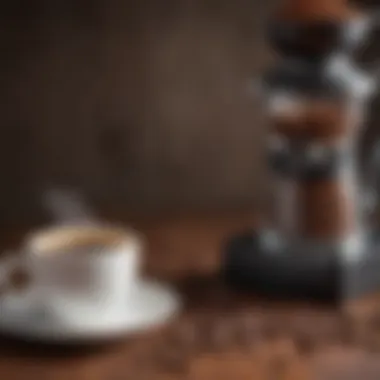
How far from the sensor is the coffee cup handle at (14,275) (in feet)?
3.63

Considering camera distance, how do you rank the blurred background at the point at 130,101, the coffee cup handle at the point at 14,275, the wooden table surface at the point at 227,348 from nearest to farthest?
the wooden table surface at the point at 227,348, the coffee cup handle at the point at 14,275, the blurred background at the point at 130,101

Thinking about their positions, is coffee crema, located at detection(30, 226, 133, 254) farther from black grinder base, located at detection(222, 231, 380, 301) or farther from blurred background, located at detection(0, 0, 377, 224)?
blurred background, located at detection(0, 0, 377, 224)

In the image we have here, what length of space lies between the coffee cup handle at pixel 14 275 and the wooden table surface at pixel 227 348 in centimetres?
9

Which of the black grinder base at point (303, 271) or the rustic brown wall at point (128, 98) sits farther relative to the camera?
the rustic brown wall at point (128, 98)

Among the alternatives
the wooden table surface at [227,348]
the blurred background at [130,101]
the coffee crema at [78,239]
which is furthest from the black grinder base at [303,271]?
the blurred background at [130,101]

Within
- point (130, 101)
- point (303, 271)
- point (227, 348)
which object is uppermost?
point (130, 101)

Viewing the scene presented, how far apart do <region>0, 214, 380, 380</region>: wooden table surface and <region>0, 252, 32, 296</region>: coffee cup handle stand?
0.09 metres

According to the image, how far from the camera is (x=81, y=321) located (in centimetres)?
103

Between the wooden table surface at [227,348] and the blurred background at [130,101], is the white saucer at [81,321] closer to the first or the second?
the wooden table surface at [227,348]

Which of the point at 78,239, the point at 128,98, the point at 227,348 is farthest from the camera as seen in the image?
the point at 128,98

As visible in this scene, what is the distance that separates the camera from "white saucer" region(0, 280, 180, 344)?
1.01 m

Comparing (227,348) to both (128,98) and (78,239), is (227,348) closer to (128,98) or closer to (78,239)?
(78,239)

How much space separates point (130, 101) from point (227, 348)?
1.66ft

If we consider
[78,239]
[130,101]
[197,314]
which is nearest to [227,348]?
[197,314]
